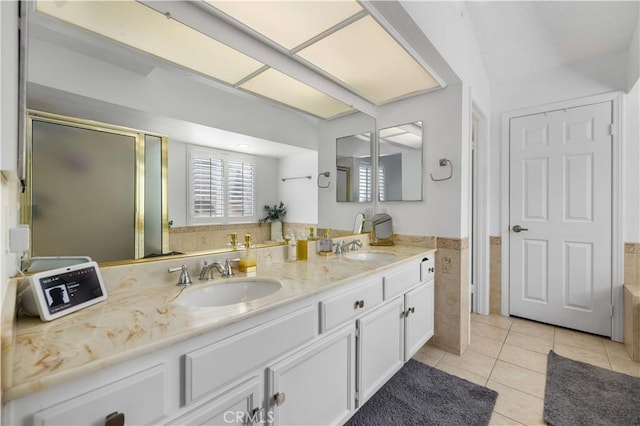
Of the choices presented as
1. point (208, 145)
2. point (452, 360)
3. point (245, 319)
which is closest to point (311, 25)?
point (208, 145)

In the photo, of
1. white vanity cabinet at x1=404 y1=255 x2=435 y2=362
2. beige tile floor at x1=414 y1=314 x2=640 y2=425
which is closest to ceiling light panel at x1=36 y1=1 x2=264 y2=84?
white vanity cabinet at x1=404 y1=255 x2=435 y2=362

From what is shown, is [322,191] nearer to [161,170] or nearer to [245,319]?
[161,170]

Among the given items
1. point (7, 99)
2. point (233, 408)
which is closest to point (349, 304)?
point (233, 408)

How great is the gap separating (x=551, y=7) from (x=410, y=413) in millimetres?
3063

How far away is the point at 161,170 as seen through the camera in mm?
1147

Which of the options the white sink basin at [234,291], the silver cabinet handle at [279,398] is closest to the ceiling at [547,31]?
the white sink basin at [234,291]

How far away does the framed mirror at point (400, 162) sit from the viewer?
2.38 m

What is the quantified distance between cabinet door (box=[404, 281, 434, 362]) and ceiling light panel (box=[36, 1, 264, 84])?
173 cm

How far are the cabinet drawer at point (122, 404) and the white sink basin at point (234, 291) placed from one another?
43 cm

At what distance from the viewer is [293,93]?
1.84 metres

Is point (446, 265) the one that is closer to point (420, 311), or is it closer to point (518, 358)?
point (420, 311)

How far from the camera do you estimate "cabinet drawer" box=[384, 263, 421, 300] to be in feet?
5.24

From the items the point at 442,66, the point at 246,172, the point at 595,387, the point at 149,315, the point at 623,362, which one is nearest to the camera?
the point at 149,315

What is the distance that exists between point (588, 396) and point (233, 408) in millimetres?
2125
